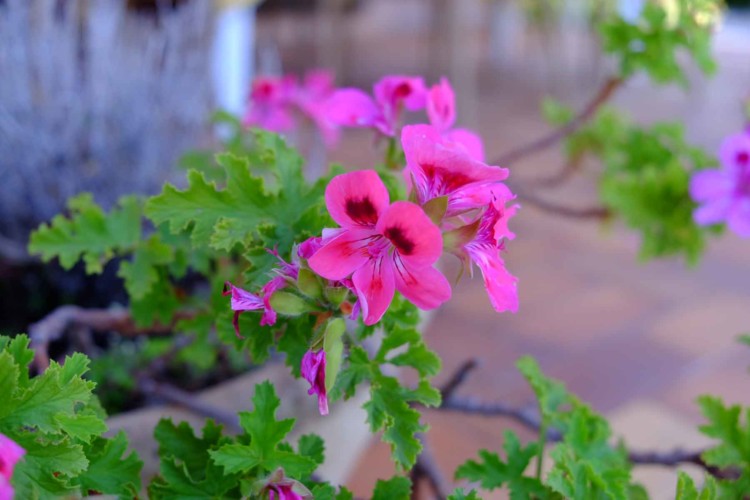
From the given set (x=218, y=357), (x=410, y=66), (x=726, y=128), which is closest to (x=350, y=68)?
(x=410, y=66)

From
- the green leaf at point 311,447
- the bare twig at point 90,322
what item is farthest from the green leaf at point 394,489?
the bare twig at point 90,322

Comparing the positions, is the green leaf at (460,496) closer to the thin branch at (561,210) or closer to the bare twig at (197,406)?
the bare twig at (197,406)

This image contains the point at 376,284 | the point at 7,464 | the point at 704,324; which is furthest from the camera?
the point at 704,324

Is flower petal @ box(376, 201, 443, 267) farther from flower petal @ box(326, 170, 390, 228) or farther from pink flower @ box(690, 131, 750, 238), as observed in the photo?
pink flower @ box(690, 131, 750, 238)

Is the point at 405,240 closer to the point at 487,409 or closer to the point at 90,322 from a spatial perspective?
the point at 487,409

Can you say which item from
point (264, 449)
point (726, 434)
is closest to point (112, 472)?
point (264, 449)

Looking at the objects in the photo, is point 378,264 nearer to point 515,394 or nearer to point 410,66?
point 515,394

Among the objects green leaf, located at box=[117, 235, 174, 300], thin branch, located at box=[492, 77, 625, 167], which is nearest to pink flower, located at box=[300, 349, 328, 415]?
green leaf, located at box=[117, 235, 174, 300]
